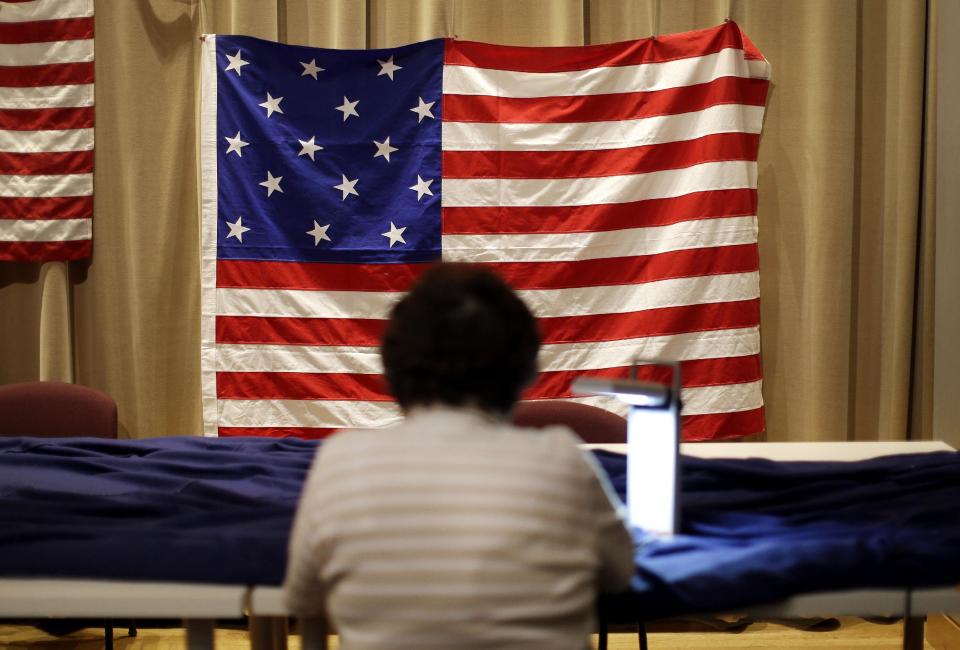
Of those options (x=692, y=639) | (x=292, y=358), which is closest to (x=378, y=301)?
(x=292, y=358)

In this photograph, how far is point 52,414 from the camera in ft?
10.5

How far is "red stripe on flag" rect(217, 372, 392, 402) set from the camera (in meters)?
3.74

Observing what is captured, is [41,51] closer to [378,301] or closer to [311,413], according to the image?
[378,301]

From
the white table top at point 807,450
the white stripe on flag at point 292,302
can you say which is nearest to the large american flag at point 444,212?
the white stripe on flag at point 292,302

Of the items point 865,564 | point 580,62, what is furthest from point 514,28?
point 865,564

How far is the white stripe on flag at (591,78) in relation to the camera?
362cm

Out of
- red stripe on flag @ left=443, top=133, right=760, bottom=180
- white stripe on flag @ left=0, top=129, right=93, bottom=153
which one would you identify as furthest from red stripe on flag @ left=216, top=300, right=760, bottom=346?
white stripe on flag @ left=0, top=129, right=93, bottom=153

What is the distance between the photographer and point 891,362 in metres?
3.80

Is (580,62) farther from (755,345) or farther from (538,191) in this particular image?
(755,345)

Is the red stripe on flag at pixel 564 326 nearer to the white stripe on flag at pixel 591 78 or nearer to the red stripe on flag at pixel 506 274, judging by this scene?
the red stripe on flag at pixel 506 274

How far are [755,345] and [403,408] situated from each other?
264 cm

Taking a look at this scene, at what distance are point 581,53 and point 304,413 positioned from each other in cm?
184

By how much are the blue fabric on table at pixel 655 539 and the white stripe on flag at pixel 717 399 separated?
1.44m

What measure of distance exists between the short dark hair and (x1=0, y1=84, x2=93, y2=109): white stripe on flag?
307cm
